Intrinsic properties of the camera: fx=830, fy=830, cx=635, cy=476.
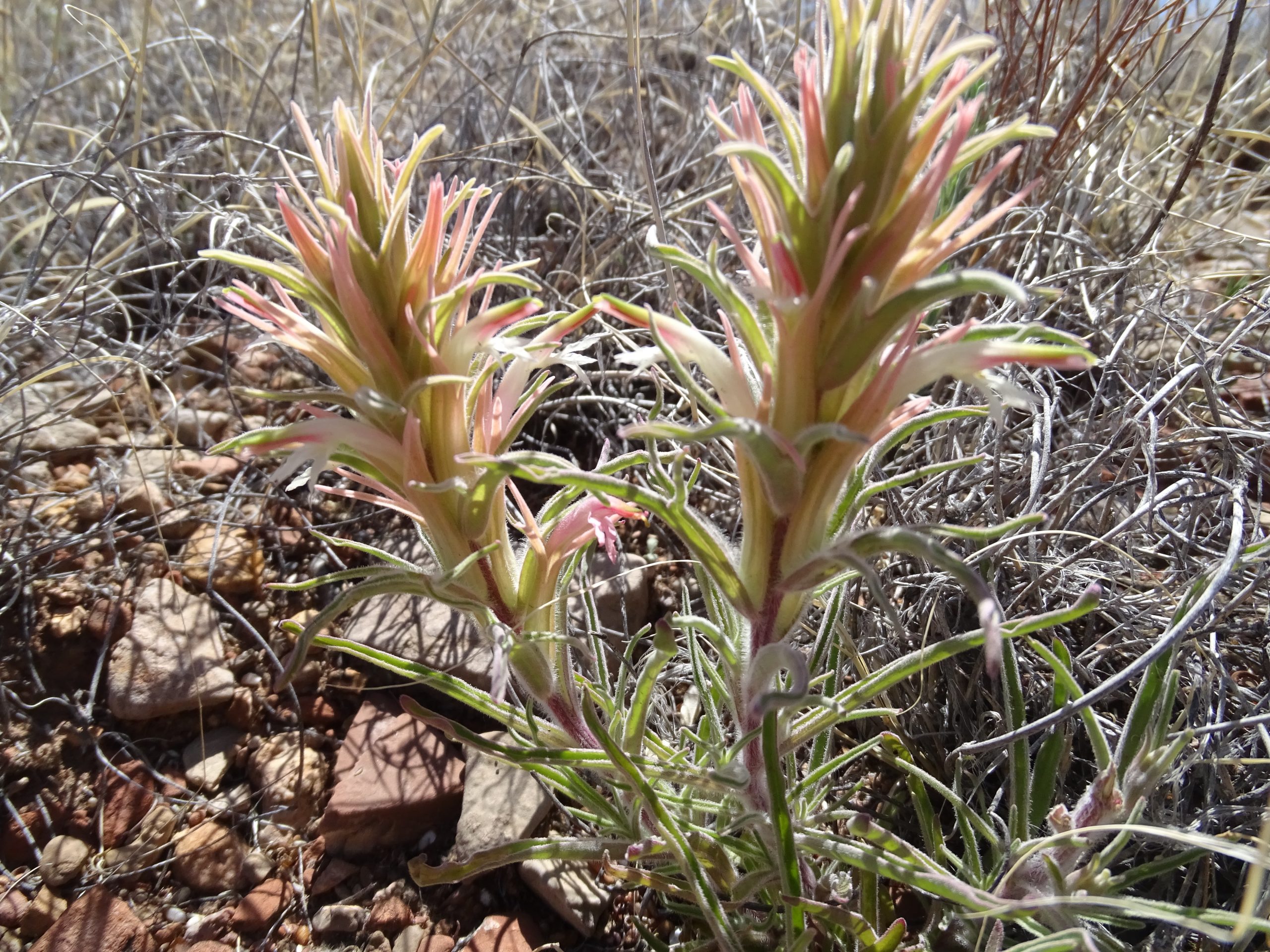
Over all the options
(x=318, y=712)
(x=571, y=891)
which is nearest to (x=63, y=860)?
(x=318, y=712)

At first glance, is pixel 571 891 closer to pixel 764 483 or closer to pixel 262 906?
pixel 262 906

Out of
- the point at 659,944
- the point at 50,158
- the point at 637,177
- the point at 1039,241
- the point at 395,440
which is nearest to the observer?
the point at 395,440

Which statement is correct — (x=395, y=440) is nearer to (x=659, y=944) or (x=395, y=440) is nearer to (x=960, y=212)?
(x=960, y=212)

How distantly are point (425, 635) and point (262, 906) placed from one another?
710 mm

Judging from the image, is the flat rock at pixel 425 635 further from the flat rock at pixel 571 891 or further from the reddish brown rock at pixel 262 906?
the reddish brown rock at pixel 262 906

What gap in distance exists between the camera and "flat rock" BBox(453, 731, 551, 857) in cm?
185

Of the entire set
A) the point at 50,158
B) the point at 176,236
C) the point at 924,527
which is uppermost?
the point at 50,158

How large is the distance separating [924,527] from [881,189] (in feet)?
1.39

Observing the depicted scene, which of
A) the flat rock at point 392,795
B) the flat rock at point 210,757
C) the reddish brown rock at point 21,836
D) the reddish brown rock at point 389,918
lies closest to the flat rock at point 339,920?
the reddish brown rock at point 389,918

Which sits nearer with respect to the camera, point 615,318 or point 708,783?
point 708,783

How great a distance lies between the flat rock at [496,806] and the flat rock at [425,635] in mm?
213

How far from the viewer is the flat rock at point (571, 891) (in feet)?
5.70

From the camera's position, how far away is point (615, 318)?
2883mm

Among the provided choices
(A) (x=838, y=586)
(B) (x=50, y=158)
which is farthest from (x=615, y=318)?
(B) (x=50, y=158)
